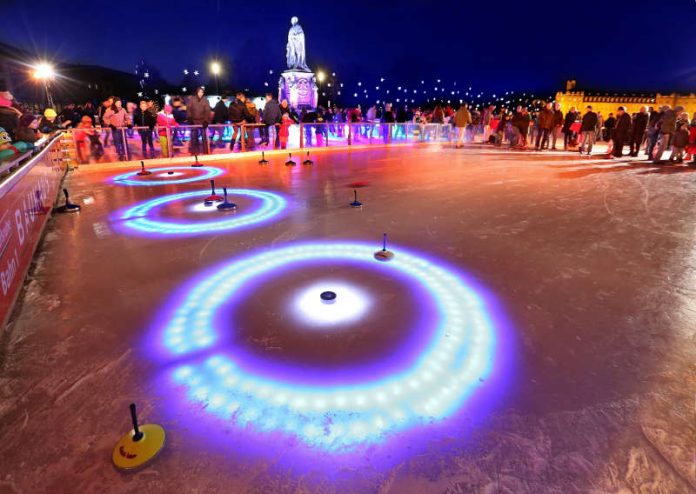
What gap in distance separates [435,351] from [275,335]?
1056 millimetres

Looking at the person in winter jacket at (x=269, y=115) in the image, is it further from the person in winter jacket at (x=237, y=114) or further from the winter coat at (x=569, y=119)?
the winter coat at (x=569, y=119)

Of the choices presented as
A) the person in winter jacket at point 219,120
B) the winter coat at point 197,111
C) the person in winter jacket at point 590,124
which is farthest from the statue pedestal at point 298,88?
the person in winter jacket at point 590,124

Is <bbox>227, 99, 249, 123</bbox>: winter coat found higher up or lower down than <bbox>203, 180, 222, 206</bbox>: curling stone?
higher up

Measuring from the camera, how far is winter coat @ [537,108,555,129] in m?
13.2

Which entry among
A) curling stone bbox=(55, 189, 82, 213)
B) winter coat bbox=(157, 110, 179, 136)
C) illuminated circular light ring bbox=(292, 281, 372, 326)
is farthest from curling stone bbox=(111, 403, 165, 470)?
winter coat bbox=(157, 110, 179, 136)

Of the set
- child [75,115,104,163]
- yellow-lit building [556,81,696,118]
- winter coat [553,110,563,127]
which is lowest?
child [75,115,104,163]

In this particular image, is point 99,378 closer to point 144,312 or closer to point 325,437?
point 144,312

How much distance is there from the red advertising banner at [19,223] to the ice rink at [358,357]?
17 cm

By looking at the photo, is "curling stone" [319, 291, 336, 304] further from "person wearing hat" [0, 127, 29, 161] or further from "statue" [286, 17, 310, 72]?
"statue" [286, 17, 310, 72]

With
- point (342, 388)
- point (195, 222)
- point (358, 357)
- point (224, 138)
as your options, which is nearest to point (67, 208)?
point (195, 222)

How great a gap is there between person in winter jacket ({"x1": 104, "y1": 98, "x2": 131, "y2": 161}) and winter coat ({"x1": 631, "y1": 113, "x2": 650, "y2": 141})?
1446 cm

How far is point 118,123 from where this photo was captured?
421 inches

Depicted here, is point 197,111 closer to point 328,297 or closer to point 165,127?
point 165,127

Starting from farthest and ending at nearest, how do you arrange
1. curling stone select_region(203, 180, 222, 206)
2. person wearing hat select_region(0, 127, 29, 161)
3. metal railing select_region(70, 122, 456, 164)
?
metal railing select_region(70, 122, 456, 164) < curling stone select_region(203, 180, 222, 206) < person wearing hat select_region(0, 127, 29, 161)
